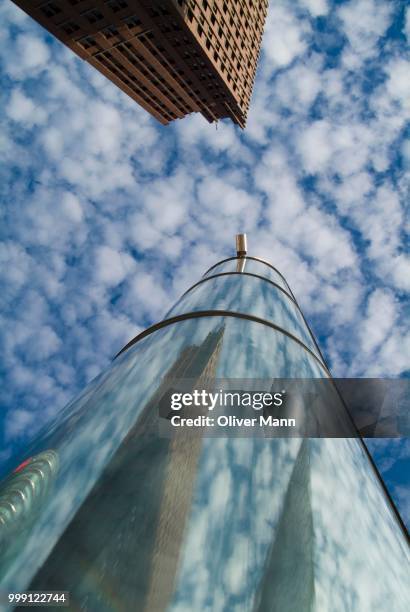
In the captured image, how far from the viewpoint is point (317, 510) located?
137cm

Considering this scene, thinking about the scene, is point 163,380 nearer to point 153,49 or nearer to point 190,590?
point 190,590

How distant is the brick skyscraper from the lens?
96.1 feet

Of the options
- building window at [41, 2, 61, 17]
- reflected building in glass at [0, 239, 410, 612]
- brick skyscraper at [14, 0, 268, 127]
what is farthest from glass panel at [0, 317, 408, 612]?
building window at [41, 2, 61, 17]

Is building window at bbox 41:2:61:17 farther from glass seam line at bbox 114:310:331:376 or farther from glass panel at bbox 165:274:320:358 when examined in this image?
glass seam line at bbox 114:310:331:376

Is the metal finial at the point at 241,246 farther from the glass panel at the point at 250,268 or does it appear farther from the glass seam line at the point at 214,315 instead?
the glass seam line at the point at 214,315

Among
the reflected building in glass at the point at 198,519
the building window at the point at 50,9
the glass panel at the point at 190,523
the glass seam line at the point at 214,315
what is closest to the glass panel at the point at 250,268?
the glass seam line at the point at 214,315

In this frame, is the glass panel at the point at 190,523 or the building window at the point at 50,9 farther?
the building window at the point at 50,9

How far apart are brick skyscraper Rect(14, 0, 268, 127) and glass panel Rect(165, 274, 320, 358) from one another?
107 feet

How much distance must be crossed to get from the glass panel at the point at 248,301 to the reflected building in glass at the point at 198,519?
0.84 meters

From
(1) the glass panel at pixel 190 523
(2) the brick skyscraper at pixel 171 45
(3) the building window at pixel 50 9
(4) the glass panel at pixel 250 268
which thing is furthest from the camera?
(2) the brick skyscraper at pixel 171 45

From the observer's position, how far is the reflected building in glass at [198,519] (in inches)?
40.2

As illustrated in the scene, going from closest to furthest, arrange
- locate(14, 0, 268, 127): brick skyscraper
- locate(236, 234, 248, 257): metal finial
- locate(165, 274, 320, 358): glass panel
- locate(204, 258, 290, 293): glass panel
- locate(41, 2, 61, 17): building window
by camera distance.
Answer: locate(165, 274, 320, 358): glass panel
locate(204, 258, 290, 293): glass panel
locate(236, 234, 248, 257): metal finial
locate(41, 2, 61, 17): building window
locate(14, 0, 268, 127): brick skyscraper

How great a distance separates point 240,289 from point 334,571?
8.13 ft

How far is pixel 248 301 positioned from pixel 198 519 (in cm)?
202
